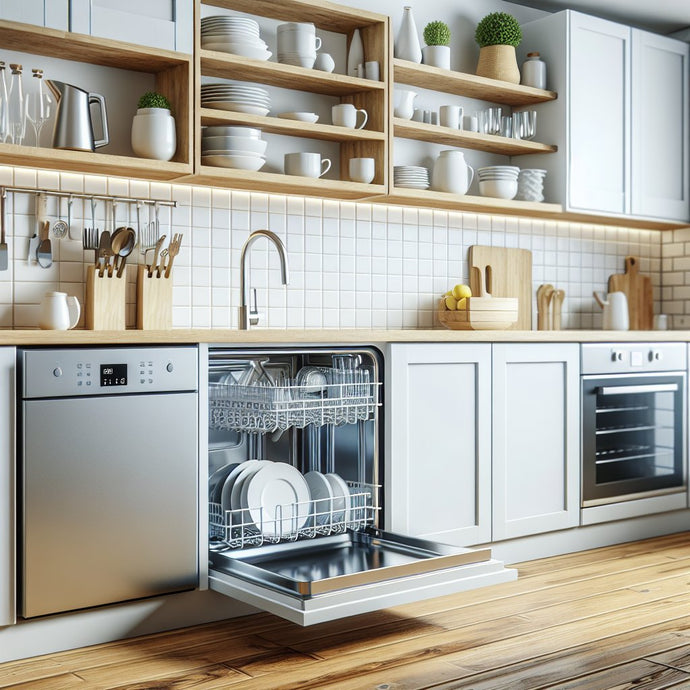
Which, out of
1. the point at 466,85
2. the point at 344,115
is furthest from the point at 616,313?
the point at 344,115

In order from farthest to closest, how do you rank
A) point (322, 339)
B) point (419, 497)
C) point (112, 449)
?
point (419, 497), point (322, 339), point (112, 449)

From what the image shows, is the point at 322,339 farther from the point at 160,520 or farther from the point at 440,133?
the point at 440,133

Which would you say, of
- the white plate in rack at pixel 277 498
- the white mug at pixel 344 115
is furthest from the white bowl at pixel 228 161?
the white plate in rack at pixel 277 498

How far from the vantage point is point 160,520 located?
8.64ft

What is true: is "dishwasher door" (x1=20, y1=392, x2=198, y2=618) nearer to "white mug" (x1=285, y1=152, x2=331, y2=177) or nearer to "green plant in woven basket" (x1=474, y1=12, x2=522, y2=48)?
"white mug" (x1=285, y1=152, x2=331, y2=177)

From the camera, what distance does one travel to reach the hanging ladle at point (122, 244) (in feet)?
10.1

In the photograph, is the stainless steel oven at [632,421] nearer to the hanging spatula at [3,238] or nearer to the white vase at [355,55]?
the white vase at [355,55]

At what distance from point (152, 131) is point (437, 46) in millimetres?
1410

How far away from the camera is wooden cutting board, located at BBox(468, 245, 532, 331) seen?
4.18 metres

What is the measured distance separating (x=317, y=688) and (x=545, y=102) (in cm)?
292

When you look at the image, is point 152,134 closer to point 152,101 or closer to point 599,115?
point 152,101

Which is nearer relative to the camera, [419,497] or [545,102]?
[419,497]

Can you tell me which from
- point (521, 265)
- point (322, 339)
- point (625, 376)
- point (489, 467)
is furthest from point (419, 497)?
point (521, 265)

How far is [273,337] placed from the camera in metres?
2.82
